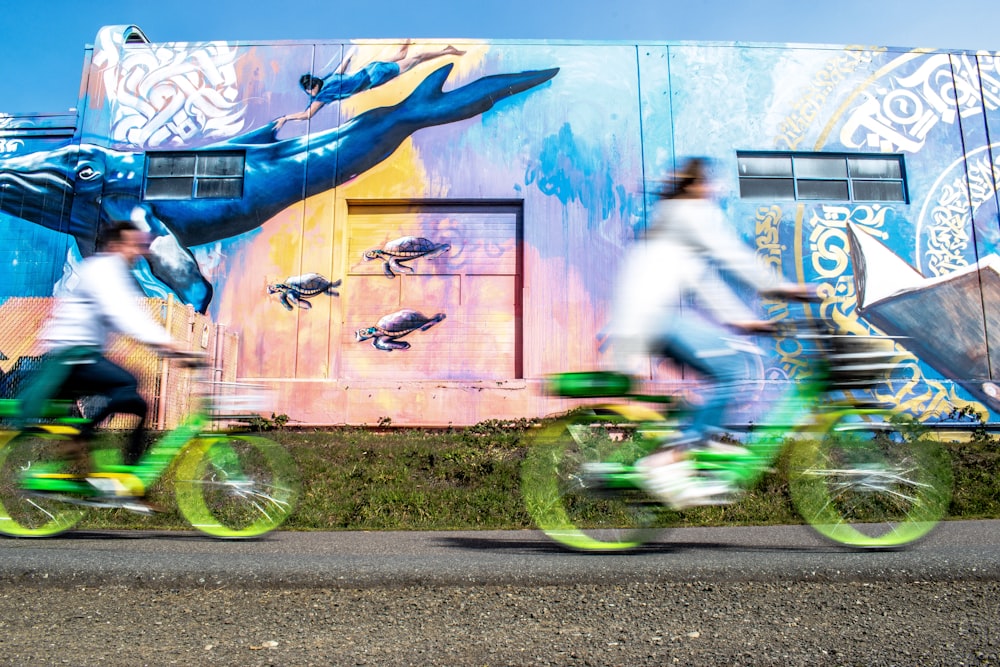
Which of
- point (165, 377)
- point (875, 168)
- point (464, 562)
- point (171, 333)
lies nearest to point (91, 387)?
point (464, 562)

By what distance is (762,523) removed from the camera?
20.5 feet

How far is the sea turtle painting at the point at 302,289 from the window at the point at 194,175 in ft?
7.51

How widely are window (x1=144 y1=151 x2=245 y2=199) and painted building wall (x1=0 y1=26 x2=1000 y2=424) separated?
0.52ft

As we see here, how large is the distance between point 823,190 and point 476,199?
7222 millimetres

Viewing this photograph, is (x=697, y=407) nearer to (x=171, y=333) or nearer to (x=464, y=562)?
(x=464, y=562)

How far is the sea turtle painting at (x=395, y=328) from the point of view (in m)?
14.8

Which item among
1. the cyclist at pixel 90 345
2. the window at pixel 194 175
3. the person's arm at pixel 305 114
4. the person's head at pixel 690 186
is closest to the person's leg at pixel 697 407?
the person's head at pixel 690 186

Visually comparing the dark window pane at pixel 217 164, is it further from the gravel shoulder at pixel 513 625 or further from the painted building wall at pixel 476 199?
the gravel shoulder at pixel 513 625

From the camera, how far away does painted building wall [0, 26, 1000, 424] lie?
1479 centimetres

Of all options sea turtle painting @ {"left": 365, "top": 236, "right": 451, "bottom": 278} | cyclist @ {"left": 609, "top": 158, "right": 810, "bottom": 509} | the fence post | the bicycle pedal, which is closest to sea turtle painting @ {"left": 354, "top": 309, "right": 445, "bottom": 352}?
sea turtle painting @ {"left": 365, "top": 236, "right": 451, "bottom": 278}

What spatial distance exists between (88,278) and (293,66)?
479 inches

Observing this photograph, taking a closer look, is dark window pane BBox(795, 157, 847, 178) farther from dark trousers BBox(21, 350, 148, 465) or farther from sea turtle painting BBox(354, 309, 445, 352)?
dark trousers BBox(21, 350, 148, 465)

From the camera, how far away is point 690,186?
14.2ft

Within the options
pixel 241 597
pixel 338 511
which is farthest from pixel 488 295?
pixel 241 597
